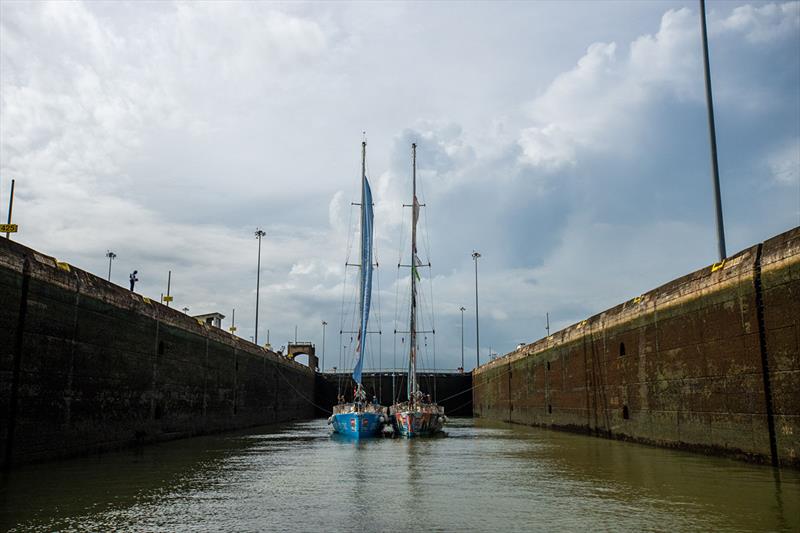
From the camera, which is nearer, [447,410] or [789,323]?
[789,323]

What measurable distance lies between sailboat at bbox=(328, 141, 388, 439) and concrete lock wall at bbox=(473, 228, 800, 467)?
10.6 metres

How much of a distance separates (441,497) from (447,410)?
59186 mm

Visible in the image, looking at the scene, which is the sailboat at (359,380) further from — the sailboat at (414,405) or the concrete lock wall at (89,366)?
the concrete lock wall at (89,366)

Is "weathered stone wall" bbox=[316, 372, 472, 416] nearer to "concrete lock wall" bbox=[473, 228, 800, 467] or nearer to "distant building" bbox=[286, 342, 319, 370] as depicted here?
"distant building" bbox=[286, 342, 319, 370]

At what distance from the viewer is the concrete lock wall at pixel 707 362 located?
15.9m

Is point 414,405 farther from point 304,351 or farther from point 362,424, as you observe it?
point 304,351

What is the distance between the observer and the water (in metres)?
11.7

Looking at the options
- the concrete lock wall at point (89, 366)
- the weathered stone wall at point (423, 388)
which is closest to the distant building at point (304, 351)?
the weathered stone wall at point (423, 388)

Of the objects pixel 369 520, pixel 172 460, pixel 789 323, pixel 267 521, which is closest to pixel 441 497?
pixel 369 520

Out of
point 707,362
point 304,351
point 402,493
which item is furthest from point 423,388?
point 402,493

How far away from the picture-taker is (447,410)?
238 ft

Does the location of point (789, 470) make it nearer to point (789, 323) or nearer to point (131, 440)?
point (789, 323)

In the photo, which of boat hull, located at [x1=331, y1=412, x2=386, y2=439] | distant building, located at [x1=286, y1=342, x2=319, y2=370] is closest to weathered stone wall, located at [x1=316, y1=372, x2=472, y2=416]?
distant building, located at [x1=286, y1=342, x2=319, y2=370]

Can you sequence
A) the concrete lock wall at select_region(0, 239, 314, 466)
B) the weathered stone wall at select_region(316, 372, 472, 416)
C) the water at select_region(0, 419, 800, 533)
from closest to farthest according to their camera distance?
1. the water at select_region(0, 419, 800, 533)
2. the concrete lock wall at select_region(0, 239, 314, 466)
3. the weathered stone wall at select_region(316, 372, 472, 416)
